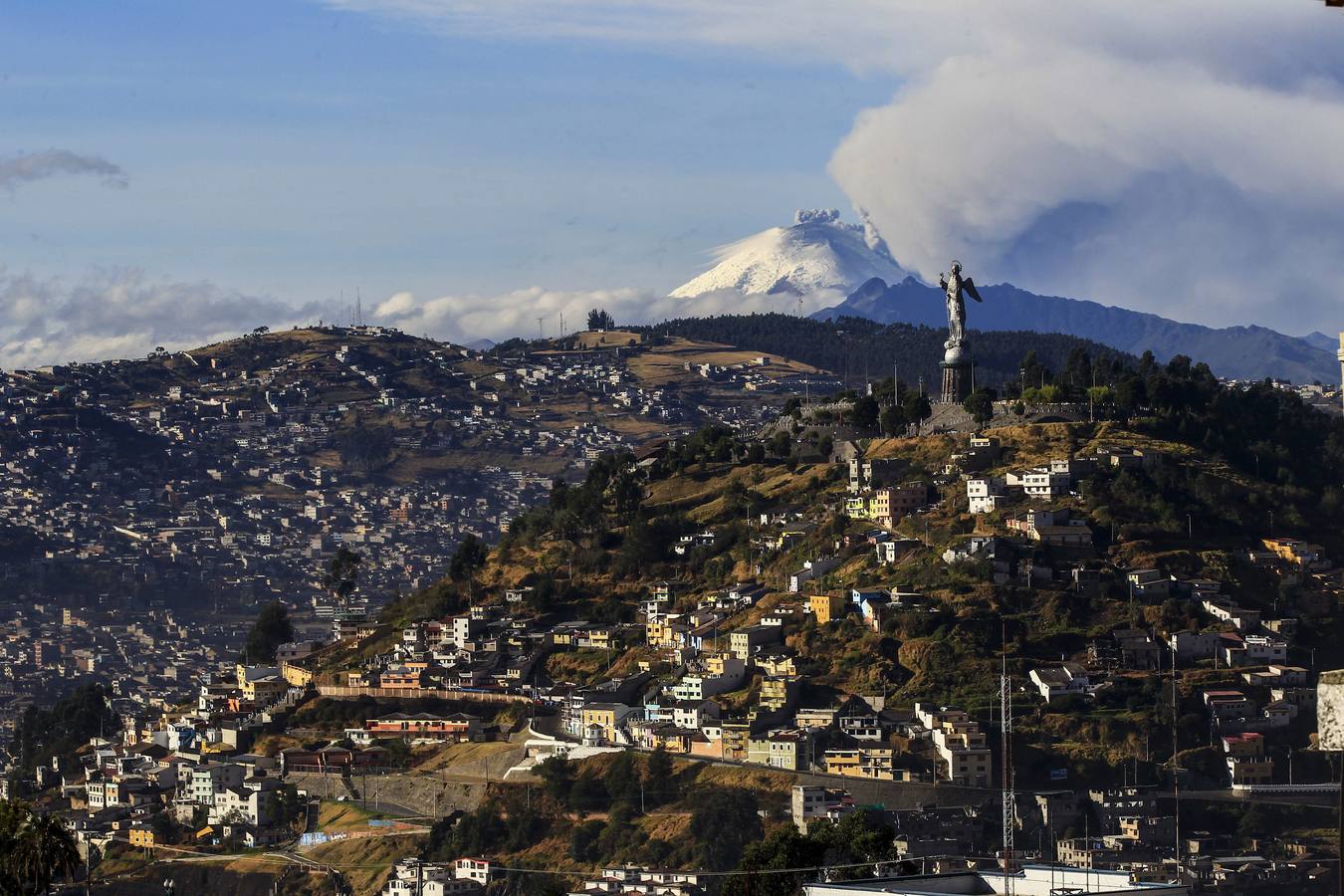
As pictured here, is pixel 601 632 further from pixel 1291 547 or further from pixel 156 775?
pixel 1291 547

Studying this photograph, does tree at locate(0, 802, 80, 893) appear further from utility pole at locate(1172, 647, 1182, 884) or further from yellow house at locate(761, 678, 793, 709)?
yellow house at locate(761, 678, 793, 709)

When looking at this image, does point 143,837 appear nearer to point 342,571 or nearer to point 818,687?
point 818,687

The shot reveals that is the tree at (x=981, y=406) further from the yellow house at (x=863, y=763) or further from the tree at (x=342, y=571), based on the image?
the tree at (x=342, y=571)

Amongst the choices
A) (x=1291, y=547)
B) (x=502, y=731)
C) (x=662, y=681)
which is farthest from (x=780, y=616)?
(x=1291, y=547)

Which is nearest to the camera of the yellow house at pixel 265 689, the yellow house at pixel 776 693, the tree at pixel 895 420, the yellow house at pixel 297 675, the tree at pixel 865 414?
the yellow house at pixel 776 693

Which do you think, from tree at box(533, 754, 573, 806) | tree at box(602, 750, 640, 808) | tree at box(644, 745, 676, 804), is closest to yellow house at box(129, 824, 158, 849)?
tree at box(533, 754, 573, 806)

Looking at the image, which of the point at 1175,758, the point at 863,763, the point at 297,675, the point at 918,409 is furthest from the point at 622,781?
the point at 918,409

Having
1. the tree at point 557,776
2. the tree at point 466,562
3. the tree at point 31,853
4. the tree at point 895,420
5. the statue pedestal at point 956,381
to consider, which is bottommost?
the tree at point 557,776

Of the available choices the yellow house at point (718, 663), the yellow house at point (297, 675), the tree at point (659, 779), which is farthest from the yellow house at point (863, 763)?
the yellow house at point (297, 675)
